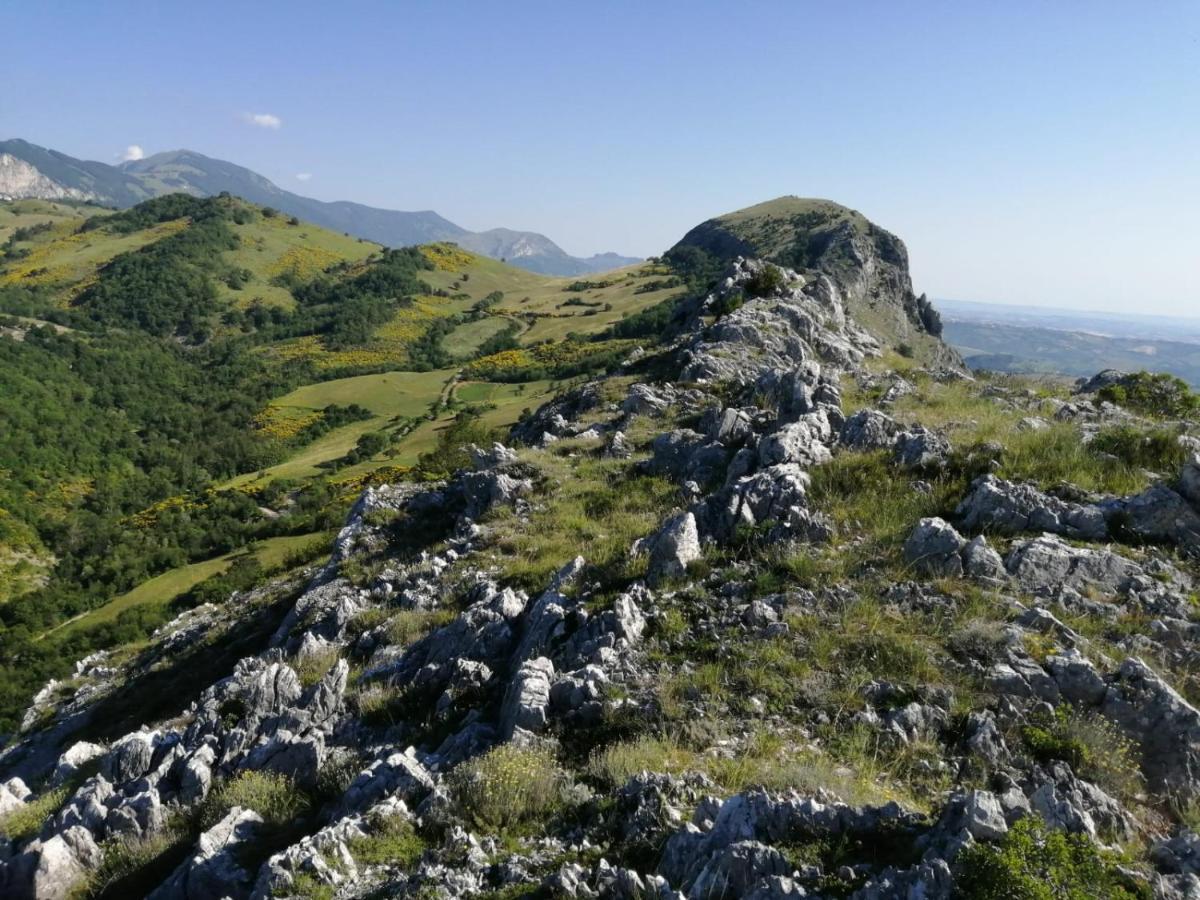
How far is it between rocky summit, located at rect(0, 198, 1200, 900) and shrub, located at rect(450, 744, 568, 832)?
0.04 metres

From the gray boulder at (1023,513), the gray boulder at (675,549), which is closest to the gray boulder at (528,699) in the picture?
the gray boulder at (675,549)

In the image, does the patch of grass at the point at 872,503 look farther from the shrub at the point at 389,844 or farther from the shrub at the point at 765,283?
the shrub at the point at 765,283

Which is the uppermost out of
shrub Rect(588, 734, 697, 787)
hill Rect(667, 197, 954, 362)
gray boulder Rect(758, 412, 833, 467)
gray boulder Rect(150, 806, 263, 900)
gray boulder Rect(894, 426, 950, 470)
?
hill Rect(667, 197, 954, 362)

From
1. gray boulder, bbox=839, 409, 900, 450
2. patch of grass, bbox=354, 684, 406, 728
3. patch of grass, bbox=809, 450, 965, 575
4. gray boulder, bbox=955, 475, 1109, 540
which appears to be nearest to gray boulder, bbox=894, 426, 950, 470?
patch of grass, bbox=809, 450, 965, 575

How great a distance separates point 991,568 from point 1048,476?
3376 millimetres

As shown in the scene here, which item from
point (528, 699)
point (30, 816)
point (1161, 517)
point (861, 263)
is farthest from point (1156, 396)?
point (861, 263)

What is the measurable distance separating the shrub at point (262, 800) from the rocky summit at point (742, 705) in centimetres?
5

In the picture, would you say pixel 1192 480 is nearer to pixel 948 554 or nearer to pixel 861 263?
pixel 948 554

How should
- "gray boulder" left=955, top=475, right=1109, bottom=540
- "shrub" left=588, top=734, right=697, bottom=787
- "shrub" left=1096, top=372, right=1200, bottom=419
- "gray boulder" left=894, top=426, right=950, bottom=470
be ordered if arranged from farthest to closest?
1. "shrub" left=1096, top=372, right=1200, bottom=419
2. "gray boulder" left=894, top=426, right=950, bottom=470
3. "gray boulder" left=955, top=475, right=1109, bottom=540
4. "shrub" left=588, top=734, right=697, bottom=787

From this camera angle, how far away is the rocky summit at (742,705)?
5.65 metres

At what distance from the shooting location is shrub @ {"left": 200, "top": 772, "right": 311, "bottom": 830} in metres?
8.42

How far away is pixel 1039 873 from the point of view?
14.6 feet

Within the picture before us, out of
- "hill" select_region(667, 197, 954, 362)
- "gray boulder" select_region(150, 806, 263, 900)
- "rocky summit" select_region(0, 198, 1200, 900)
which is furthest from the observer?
"hill" select_region(667, 197, 954, 362)

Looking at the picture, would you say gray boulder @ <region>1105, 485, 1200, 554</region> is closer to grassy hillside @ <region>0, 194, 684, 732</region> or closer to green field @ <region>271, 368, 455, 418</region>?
grassy hillside @ <region>0, 194, 684, 732</region>
